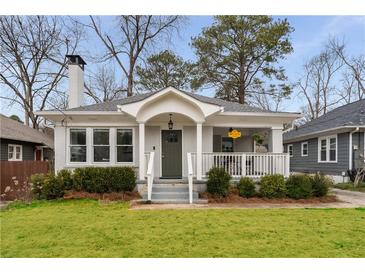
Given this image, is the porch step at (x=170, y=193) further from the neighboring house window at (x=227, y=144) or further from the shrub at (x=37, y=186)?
the neighboring house window at (x=227, y=144)

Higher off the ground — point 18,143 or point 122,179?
point 18,143

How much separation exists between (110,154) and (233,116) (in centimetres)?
523

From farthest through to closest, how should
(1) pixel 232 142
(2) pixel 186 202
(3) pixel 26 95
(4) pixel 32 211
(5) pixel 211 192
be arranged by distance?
(3) pixel 26 95 → (1) pixel 232 142 → (5) pixel 211 192 → (2) pixel 186 202 → (4) pixel 32 211

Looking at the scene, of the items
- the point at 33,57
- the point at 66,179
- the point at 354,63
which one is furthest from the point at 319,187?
the point at 33,57

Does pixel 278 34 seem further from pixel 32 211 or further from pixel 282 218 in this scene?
pixel 32 211

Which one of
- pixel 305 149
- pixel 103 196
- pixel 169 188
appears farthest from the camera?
pixel 305 149

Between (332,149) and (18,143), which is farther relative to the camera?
(18,143)

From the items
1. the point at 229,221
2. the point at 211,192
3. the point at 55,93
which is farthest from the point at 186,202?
the point at 55,93

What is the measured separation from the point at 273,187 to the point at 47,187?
307 inches

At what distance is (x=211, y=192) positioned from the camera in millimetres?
9656

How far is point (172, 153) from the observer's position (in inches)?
458

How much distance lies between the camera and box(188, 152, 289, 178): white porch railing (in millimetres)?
10516

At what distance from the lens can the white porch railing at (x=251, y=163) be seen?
10516 mm

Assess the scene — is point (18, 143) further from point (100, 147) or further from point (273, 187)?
point (273, 187)
